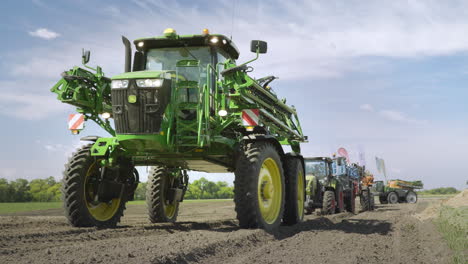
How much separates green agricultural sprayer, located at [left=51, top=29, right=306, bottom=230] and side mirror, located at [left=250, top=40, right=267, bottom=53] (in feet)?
0.05

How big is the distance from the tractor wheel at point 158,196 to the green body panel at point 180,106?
1.56m

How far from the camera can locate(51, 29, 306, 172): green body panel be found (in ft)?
21.2

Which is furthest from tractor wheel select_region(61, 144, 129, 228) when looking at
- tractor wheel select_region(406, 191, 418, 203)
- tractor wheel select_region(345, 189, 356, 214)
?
tractor wheel select_region(406, 191, 418, 203)

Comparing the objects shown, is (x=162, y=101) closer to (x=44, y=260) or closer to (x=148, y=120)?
(x=148, y=120)

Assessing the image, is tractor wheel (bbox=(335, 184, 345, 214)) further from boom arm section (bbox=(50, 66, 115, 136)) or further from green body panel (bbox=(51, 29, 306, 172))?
boom arm section (bbox=(50, 66, 115, 136))

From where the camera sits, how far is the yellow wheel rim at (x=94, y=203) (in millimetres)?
7114

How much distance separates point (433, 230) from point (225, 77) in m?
5.56

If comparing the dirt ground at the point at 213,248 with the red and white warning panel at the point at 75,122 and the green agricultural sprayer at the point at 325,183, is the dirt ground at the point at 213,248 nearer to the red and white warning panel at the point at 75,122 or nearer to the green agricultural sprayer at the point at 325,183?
the red and white warning panel at the point at 75,122

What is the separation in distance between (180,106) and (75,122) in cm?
178

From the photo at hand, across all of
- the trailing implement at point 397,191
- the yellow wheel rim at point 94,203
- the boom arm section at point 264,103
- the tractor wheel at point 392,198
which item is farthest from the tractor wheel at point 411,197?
the yellow wheel rim at point 94,203

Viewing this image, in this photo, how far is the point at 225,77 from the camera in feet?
22.5

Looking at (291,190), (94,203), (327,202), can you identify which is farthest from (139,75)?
(327,202)

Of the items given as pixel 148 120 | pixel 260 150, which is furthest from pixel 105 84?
pixel 260 150

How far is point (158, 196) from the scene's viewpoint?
9.31 metres
